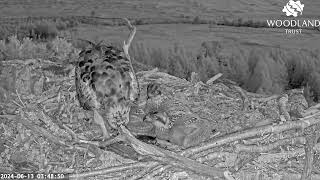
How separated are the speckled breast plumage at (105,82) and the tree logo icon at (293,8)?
264 cm

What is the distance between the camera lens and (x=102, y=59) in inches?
88.3

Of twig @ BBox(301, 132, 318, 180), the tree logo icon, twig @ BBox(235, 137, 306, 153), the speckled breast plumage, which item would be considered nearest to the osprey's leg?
the speckled breast plumage

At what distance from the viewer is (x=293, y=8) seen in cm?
460

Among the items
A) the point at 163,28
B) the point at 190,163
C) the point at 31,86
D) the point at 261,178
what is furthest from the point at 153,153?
the point at 163,28

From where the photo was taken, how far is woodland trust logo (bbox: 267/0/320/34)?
435 centimetres

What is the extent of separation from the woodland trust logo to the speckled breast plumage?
253 cm

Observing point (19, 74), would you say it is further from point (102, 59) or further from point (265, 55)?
point (265, 55)

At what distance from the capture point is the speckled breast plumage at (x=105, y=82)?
2168 millimetres

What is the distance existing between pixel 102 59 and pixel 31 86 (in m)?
0.64

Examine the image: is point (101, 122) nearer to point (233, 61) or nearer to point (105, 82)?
point (105, 82)

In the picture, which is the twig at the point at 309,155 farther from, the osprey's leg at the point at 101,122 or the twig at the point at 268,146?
the osprey's leg at the point at 101,122

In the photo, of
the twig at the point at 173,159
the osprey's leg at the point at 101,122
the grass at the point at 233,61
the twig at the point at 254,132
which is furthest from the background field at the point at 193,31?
the twig at the point at 173,159

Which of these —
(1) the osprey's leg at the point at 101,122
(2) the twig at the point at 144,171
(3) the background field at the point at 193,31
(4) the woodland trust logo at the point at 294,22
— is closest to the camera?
(2) the twig at the point at 144,171

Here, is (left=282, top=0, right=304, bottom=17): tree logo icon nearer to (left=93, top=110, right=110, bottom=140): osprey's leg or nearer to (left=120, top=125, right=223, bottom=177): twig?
(left=93, top=110, right=110, bottom=140): osprey's leg
